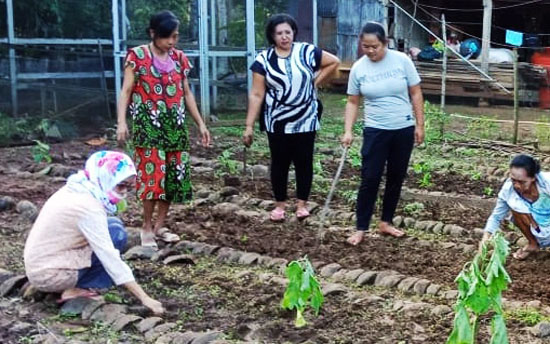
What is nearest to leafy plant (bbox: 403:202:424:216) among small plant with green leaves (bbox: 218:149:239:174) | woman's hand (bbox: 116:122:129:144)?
small plant with green leaves (bbox: 218:149:239:174)

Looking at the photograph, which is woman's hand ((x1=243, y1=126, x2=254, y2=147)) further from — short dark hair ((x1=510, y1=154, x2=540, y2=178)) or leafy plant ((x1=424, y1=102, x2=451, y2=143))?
leafy plant ((x1=424, y1=102, x2=451, y2=143))

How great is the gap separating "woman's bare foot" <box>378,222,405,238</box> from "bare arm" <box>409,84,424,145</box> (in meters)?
0.61

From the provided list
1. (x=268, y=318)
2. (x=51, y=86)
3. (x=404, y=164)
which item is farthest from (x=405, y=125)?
(x=51, y=86)

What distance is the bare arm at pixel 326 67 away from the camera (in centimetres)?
600

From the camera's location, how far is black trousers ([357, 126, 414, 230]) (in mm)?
5492

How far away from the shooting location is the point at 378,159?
5.51m

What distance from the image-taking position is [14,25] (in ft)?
Answer: 35.1

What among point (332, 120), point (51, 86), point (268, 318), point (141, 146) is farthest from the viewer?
point (332, 120)

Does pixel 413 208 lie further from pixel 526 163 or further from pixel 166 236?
pixel 166 236

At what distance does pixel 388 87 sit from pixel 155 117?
59.6 inches

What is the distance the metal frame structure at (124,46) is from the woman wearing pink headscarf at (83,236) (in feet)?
22.1

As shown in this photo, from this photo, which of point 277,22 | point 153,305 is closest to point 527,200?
point 277,22

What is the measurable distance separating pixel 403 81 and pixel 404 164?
0.56 meters

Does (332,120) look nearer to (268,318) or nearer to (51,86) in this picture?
(51,86)
